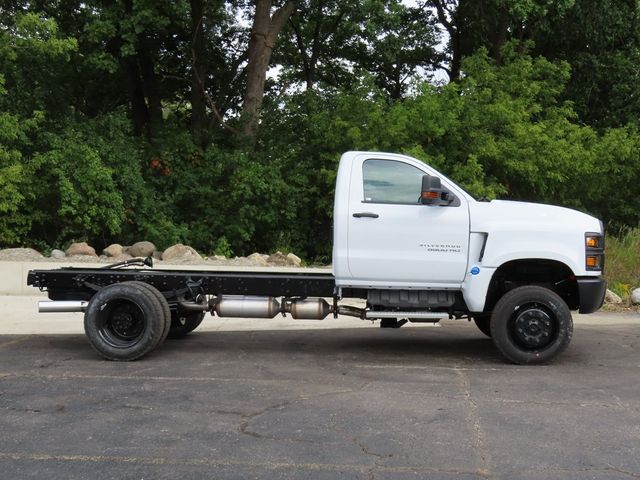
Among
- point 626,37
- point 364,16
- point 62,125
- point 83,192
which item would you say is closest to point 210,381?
point 83,192

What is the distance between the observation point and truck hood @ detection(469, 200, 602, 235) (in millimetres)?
7938

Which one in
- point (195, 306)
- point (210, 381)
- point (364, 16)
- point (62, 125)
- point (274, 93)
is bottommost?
point (210, 381)

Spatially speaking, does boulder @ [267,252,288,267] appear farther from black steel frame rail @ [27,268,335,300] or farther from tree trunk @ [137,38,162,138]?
tree trunk @ [137,38,162,138]

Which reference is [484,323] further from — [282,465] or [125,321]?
[282,465]

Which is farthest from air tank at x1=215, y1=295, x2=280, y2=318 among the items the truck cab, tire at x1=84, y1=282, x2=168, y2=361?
the truck cab

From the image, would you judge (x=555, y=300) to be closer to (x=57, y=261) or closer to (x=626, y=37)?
(x=57, y=261)

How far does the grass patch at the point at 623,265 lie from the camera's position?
Answer: 14047 millimetres

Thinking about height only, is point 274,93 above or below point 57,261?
above

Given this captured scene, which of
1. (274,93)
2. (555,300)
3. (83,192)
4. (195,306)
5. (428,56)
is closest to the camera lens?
(555,300)

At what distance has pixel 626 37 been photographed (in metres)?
24.0

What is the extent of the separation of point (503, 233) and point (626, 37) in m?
19.1

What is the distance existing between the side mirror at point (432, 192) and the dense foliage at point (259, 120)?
29.2 feet

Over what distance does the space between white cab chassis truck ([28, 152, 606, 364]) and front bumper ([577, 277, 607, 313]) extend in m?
0.01

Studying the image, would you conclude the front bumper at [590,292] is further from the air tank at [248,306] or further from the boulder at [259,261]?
the boulder at [259,261]
